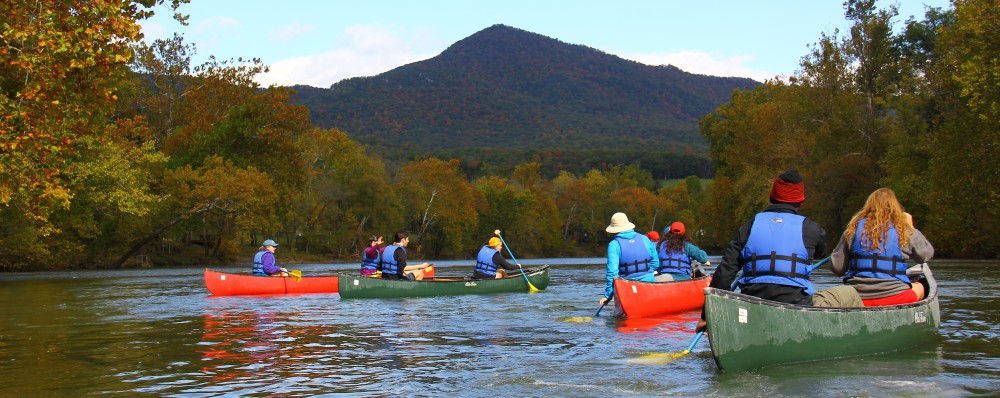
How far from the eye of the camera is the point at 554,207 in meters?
104

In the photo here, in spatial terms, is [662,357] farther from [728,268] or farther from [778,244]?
[778,244]

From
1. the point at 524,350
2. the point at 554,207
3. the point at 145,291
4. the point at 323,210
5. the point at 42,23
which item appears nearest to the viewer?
the point at 524,350

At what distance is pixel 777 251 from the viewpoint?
9.13 m

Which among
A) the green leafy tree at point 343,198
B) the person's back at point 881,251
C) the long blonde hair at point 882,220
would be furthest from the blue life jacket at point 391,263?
the green leafy tree at point 343,198

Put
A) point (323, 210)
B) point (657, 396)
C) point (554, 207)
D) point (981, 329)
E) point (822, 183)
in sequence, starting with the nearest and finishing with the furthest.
→ 1. point (657, 396)
2. point (981, 329)
3. point (822, 183)
4. point (323, 210)
5. point (554, 207)

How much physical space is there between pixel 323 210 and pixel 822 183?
39.0 meters

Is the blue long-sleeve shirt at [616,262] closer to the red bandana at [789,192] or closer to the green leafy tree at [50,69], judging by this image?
the red bandana at [789,192]

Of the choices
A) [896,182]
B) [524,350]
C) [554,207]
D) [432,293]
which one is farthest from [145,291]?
[554,207]

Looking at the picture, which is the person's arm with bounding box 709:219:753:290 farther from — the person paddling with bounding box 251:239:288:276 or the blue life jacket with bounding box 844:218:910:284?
the person paddling with bounding box 251:239:288:276

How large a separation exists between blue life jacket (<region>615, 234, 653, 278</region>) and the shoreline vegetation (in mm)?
9775

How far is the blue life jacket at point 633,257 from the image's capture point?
15.4 metres

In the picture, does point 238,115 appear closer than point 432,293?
No

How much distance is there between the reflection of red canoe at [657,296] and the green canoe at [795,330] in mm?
4488

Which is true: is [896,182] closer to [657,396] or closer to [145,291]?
[145,291]
